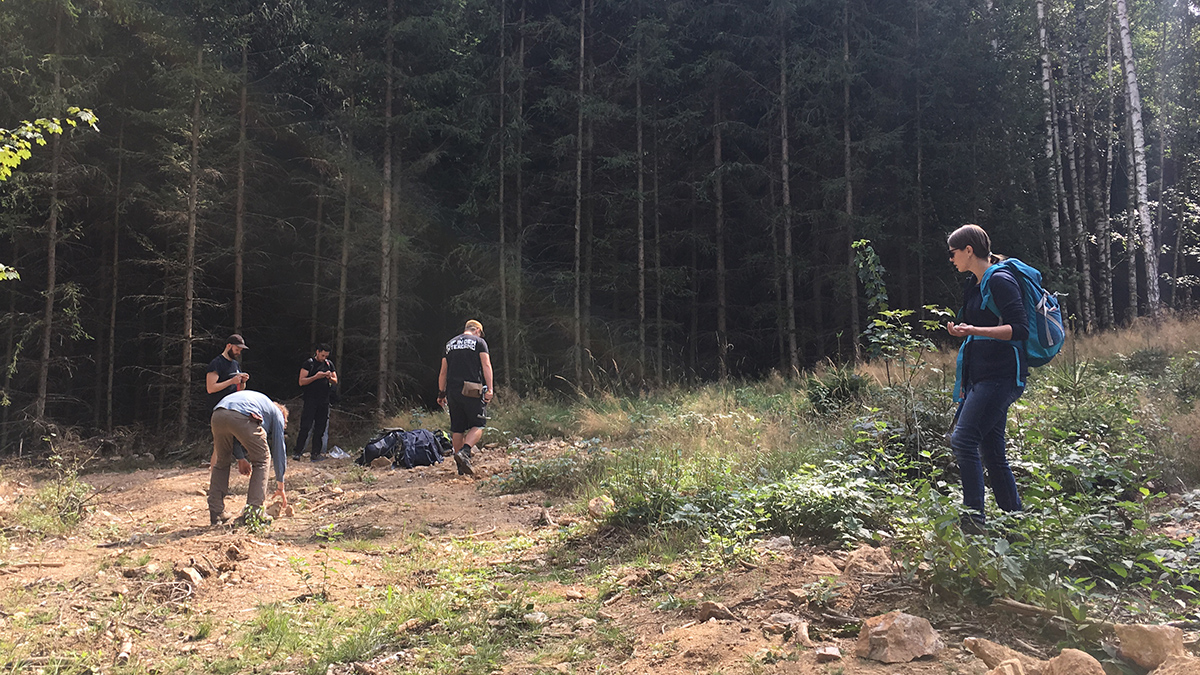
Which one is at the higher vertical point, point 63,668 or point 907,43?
point 907,43

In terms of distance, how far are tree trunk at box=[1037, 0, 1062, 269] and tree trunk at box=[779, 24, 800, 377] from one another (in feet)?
22.2

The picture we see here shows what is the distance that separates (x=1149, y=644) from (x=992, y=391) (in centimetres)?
166

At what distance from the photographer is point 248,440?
6406 mm

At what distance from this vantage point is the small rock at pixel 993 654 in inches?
102

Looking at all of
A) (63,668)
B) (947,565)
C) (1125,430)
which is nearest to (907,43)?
(1125,430)

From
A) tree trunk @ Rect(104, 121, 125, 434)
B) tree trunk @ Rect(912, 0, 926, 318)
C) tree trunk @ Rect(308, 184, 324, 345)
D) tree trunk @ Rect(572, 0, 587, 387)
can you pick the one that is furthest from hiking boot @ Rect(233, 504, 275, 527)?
tree trunk @ Rect(912, 0, 926, 318)

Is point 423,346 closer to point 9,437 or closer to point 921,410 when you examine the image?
point 9,437

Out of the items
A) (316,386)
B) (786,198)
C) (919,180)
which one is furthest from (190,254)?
(919,180)

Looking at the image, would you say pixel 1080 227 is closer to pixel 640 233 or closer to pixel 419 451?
pixel 640 233

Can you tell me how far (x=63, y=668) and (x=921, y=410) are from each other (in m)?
6.25

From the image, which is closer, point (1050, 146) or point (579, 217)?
point (579, 217)

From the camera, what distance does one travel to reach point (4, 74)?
46.0ft

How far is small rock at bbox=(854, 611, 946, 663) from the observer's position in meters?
2.71

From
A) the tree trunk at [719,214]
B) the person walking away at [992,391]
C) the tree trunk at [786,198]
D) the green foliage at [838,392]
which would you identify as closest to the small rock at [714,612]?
the person walking away at [992,391]
